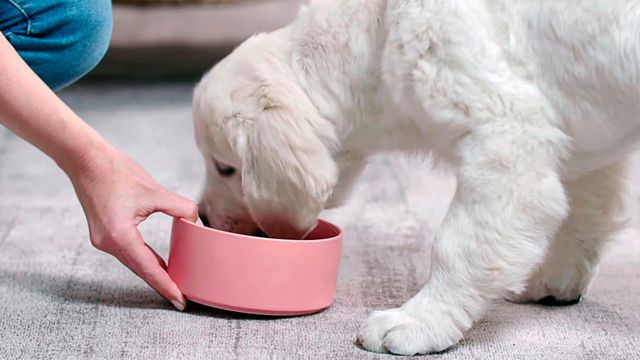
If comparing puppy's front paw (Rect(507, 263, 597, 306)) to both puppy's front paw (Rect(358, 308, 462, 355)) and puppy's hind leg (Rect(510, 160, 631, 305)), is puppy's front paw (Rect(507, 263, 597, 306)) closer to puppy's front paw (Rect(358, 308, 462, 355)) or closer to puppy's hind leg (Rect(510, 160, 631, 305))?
puppy's hind leg (Rect(510, 160, 631, 305))

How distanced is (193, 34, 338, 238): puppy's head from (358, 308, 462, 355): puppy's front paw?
0.28 m

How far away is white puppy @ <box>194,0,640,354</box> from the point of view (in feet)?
5.14

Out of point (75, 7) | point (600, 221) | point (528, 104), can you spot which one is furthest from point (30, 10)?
point (600, 221)

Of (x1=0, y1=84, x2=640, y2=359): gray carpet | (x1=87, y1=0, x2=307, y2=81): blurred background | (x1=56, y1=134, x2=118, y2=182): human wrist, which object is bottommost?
(x1=87, y1=0, x2=307, y2=81): blurred background

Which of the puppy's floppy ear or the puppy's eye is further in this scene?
the puppy's eye

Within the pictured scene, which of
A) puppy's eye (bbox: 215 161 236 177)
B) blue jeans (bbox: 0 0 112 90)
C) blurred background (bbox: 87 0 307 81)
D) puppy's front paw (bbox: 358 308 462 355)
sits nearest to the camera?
puppy's front paw (bbox: 358 308 462 355)

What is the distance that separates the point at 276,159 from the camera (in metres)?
1.69

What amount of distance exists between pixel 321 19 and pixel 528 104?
0.43 metres

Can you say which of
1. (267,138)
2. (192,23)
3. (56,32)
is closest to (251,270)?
(267,138)

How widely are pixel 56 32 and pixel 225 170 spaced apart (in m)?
0.58

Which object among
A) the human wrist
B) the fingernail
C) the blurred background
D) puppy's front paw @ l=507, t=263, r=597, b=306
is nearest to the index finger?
the fingernail

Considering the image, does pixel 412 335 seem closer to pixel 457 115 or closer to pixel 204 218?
pixel 457 115

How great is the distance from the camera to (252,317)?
5.70 ft

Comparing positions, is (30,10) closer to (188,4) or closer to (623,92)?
(623,92)
